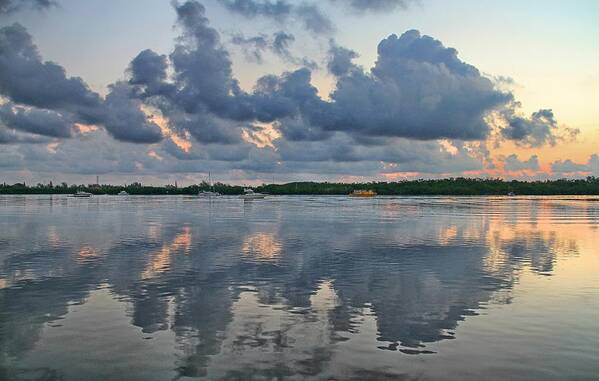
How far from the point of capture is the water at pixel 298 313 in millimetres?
14344

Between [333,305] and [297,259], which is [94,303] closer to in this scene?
[333,305]

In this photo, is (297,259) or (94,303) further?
(297,259)

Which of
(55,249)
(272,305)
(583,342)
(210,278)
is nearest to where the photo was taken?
(583,342)

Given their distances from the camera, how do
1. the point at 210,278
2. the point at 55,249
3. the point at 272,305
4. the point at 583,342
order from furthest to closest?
the point at 55,249 < the point at 210,278 < the point at 272,305 < the point at 583,342

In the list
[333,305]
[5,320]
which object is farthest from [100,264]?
[333,305]

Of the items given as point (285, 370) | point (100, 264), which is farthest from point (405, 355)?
point (100, 264)

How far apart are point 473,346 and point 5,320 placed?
15.5m

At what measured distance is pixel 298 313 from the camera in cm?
2025

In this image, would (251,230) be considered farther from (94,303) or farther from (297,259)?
(94,303)

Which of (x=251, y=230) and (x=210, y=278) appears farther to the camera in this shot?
(x=251, y=230)

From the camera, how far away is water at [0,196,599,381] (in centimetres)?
1434

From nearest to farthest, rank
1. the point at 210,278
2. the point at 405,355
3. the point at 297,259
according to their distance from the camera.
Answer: the point at 405,355, the point at 210,278, the point at 297,259

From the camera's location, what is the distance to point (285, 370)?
13.9 m

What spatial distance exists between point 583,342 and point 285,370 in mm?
9306
